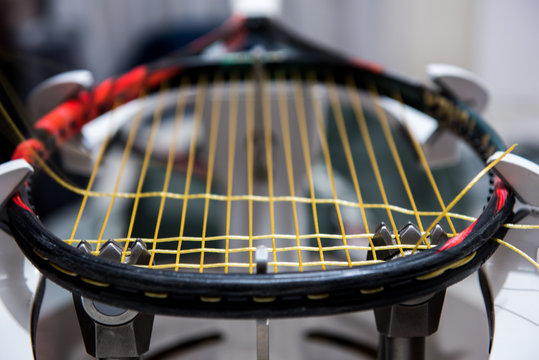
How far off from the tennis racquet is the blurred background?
54 centimetres

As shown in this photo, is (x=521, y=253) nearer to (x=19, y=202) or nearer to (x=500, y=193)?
(x=500, y=193)

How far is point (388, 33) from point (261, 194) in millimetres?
1267

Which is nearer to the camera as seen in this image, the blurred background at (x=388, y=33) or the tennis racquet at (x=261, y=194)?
the tennis racquet at (x=261, y=194)

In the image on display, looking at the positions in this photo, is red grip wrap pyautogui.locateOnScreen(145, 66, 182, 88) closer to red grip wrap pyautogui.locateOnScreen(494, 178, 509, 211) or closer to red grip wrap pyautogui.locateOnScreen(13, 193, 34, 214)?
red grip wrap pyautogui.locateOnScreen(13, 193, 34, 214)

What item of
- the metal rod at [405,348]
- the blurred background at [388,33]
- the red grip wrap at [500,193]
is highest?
the red grip wrap at [500,193]

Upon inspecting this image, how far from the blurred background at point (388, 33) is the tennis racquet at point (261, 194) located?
54 cm

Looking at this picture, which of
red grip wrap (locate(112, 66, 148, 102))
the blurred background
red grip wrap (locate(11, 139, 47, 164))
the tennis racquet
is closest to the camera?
the tennis racquet

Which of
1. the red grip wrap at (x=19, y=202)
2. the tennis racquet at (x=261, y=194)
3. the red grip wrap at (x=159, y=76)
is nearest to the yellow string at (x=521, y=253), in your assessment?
the tennis racquet at (x=261, y=194)

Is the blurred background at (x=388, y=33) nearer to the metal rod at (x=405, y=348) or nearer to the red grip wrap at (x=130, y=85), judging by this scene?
the red grip wrap at (x=130, y=85)

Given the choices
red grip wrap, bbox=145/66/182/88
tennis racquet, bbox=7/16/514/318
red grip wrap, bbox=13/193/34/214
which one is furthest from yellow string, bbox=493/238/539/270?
red grip wrap, bbox=145/66/182/88

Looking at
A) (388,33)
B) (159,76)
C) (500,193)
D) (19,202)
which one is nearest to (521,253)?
(500,193)

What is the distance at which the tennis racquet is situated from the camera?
13.3 inches

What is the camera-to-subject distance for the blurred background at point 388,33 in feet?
5.40

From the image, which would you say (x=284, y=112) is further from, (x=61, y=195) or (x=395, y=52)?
(x=395, y=52)
